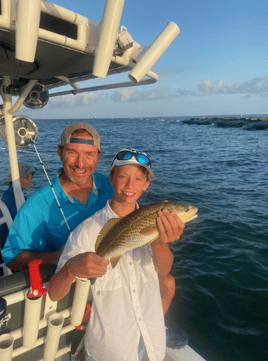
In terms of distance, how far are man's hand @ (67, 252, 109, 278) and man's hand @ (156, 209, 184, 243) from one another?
55cm

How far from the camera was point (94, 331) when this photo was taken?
7.22 feet

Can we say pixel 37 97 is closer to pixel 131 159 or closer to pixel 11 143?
pixel 11 143

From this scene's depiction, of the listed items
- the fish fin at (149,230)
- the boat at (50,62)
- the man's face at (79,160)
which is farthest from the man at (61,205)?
the fish fin at (149,230)

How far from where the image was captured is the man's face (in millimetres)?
2821

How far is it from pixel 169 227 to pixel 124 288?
78cm

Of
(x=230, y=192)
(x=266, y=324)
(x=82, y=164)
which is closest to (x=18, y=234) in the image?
(x=82, y=164)

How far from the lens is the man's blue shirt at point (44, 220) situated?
2602 mm

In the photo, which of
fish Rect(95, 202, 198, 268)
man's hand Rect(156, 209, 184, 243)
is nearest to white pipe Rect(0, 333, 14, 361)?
fish Rect(95, 202, 198, 268)

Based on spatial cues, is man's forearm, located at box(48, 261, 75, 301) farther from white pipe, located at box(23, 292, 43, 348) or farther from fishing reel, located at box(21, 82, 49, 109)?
fishing reel, located at box(21, 82, 49, 109)

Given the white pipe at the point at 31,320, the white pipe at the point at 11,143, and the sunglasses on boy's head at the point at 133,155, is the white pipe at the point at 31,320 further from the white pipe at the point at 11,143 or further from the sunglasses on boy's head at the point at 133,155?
the white pipe at the point at 11,143

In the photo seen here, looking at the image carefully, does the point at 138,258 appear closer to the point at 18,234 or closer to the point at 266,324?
the point at 18,234

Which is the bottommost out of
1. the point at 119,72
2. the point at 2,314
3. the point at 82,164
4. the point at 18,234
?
the point at 2,314

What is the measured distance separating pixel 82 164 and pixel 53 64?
1.52 metres

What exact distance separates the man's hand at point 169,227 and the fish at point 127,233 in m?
0.07
